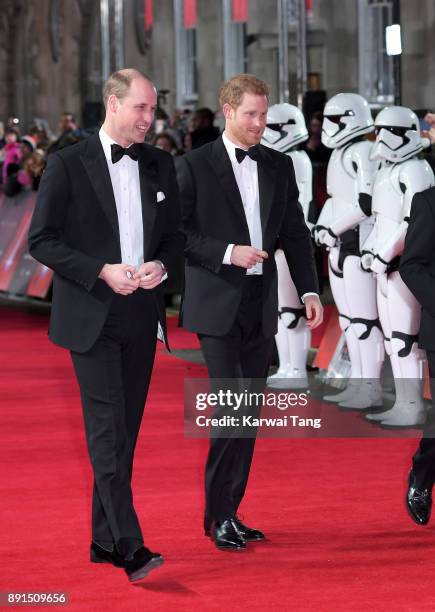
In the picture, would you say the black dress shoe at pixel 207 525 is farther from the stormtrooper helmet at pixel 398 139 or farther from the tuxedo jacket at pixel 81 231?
the stormtrooper helmet at pixel 398 139

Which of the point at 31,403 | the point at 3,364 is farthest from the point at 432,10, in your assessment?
the point at 31,403

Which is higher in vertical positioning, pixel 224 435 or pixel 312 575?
pixel 224 435

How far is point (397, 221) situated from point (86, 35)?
104ft

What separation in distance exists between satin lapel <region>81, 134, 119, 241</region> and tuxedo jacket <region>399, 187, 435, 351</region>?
46.4 inches

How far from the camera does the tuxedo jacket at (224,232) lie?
19.1 ft

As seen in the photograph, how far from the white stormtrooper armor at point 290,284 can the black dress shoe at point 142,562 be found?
473cm

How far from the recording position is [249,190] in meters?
5.91

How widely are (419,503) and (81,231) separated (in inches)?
72.7

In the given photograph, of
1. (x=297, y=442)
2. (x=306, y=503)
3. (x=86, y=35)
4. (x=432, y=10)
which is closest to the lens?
(x=306, y=503)

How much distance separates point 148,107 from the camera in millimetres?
5281

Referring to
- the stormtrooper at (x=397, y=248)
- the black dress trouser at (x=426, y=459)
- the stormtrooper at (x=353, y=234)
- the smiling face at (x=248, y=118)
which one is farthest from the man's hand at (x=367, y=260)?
the smiling face at (x=248, y=118)

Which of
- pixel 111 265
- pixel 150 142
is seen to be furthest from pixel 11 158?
pixel 111 265

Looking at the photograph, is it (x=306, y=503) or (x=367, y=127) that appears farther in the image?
(x=367, y=127)

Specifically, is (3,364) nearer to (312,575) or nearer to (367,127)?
(367,127)
